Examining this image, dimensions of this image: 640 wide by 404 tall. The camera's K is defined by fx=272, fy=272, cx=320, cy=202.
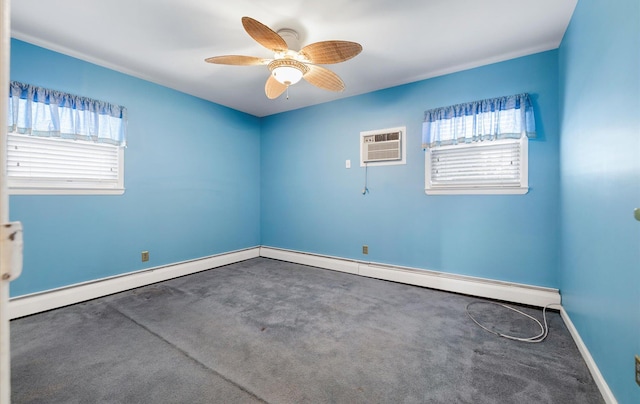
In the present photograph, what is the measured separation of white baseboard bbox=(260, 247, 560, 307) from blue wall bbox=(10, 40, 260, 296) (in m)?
1.43

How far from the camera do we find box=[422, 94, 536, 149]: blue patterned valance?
2.62 metres

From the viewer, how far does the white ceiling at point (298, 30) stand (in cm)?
204

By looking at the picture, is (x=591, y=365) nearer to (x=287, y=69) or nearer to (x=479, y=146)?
(x=479, y=146)

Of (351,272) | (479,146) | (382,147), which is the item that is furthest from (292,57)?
(351,272)

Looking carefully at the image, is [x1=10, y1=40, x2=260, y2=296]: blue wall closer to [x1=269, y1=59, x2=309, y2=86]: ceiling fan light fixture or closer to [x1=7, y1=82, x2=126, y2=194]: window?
[x1=7, y1=82, x2=126, y2=194]: window

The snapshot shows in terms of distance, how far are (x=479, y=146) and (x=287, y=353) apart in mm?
2738

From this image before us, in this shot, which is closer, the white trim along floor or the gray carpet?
the gray carpet

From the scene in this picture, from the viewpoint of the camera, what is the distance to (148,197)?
10.8ft

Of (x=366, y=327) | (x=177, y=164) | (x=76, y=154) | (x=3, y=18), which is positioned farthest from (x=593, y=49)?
(x=76, y=154)

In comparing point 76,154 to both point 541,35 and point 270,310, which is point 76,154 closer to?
point 270,310

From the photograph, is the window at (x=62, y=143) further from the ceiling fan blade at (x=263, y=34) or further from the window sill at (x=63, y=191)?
the ceiling fan blade at (x=263, y=34)

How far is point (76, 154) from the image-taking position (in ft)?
9.07

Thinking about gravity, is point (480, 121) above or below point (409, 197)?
above

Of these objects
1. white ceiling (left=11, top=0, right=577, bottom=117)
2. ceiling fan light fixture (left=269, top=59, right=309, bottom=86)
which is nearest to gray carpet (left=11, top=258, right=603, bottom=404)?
ceiling fan light fixture (left=269, top=59, right=309, bottom=86)
